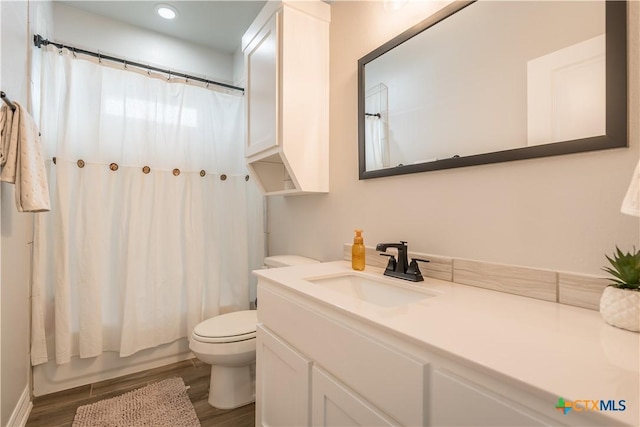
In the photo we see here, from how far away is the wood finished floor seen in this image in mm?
1592

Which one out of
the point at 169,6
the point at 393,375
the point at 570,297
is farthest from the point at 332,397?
the point at 169,6

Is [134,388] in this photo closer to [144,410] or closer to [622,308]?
[144,410]

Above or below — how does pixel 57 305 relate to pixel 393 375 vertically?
below

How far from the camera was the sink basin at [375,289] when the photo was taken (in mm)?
1084

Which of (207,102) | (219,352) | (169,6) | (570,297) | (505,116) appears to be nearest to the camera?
(570,297)

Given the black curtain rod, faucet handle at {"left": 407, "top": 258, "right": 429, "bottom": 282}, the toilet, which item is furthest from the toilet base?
the black curtain rod

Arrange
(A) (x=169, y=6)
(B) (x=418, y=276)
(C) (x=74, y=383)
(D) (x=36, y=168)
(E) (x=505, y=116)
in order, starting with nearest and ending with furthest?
(E) (x=505, y=116) < (B) (x=418, y=276) < (D) (x=36, y=168) < (C) (x=74, y=383) < (A) (x=169, y=6)

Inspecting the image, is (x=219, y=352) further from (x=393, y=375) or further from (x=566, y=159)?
(x=566, y=159)

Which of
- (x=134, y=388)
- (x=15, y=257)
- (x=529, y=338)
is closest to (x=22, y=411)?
(x=134, y=388)

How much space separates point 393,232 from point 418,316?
2.16 feet

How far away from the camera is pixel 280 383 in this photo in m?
1.12

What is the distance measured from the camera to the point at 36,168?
134 centimetres

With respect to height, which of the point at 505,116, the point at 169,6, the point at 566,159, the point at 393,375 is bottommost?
the point at 393,375

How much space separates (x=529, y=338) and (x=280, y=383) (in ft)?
2.86
